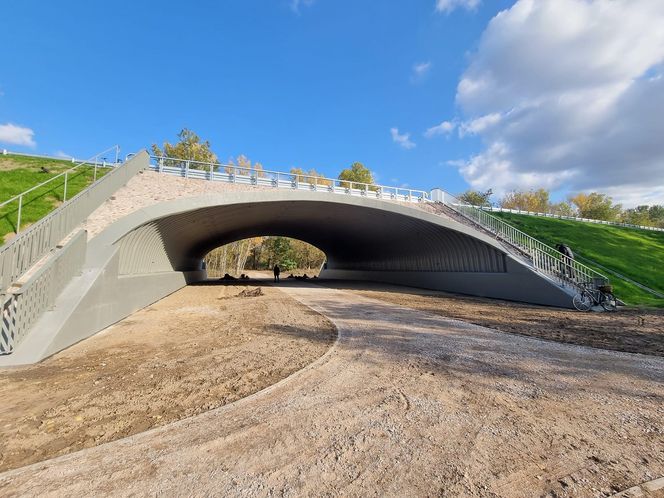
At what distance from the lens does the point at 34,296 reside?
6492 millimetres

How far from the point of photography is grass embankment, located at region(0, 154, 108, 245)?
10.2m

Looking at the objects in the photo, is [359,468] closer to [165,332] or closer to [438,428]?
[438,428]

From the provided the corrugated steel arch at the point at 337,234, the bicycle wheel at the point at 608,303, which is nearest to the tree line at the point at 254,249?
the corrugated steel arch at the point at 337,234

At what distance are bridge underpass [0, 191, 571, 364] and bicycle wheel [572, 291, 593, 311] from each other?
1.84ft

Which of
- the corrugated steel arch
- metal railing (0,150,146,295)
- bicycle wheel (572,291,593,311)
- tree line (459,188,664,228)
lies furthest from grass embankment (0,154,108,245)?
Answer: tree line (459,188,664,228)

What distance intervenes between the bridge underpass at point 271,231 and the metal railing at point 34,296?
19 cm

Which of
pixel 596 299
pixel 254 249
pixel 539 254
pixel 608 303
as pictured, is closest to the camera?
pixel 608 303

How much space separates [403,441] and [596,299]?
14.3 m

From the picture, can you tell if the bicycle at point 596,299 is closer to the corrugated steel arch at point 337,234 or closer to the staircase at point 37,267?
the corrugated steel arch at point 337,234

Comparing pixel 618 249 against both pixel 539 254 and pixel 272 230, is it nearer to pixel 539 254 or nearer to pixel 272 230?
→ pixel 539 254

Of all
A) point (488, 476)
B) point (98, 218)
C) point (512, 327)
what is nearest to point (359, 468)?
point (488, 476)

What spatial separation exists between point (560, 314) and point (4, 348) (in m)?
16.2

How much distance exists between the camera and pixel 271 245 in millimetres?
69000

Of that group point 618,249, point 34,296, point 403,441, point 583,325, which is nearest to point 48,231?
point 34,296
